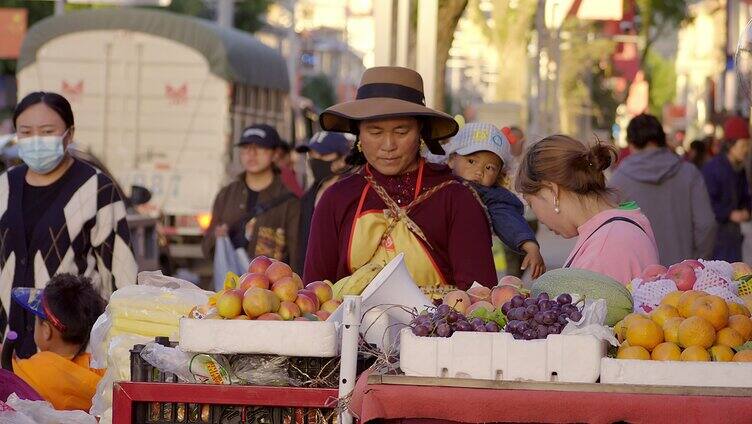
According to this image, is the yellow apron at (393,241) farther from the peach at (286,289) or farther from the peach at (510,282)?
the peach at (286,289)

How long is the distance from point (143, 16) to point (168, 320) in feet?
61.3

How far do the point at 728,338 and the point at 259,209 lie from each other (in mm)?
7454

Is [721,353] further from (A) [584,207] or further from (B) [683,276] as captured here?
(A) [584,207]

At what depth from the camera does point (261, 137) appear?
11766mm

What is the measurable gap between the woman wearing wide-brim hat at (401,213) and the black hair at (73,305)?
1524 mm

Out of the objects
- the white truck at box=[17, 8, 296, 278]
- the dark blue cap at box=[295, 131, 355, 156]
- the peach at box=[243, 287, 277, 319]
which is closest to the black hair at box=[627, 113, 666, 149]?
the dark blue cap at box=[295, 131, 355, 156]

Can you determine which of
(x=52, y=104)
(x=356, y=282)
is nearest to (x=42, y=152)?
(x=52, y=104)

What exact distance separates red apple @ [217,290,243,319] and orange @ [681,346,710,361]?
4.27 ft

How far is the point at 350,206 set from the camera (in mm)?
6164

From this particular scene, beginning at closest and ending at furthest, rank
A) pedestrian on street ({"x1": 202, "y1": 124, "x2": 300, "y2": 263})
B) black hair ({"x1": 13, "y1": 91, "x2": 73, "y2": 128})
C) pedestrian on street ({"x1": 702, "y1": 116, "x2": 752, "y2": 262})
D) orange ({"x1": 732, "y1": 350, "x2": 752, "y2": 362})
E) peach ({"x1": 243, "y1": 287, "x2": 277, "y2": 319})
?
orange ({"x1": 732, "y1": 350, "x2": 752, "y2": 362}) < peach ({"x1": 243, "y1": 287, "x2": 277, "y2": 319}) < black hair ({"x1": 13, "y1": 91, "x2": 73, "y2": 128}) < pedestrian on street ({"x1": 202, "y1": 124, "x2": 300, "y2": 263}) < pedestrian on street ({"x1": 702, "y1": 116, "x2": 752, "y2": 262})

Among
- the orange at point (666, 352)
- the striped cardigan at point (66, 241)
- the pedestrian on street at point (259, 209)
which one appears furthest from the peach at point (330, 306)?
the pedestrian on street at point (259, 209)

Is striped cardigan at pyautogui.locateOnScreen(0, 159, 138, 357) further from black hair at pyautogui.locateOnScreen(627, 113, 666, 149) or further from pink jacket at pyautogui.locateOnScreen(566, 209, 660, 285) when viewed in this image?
black hair at pyautogui.locateOnScreen(627, 113, 666, 149)

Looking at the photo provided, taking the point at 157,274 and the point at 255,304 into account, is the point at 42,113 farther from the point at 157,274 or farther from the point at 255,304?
the point at 255,304

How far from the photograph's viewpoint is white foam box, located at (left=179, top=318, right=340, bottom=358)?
4453 millimetres
